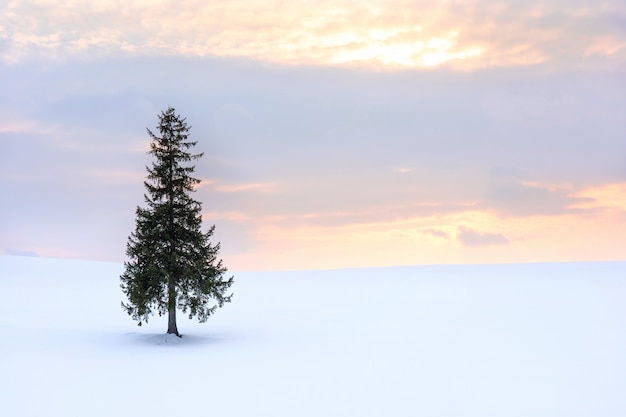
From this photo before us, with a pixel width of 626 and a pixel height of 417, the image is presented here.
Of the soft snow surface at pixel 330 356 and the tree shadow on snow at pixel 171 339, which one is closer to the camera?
the soft snow surface at pixel 330 356

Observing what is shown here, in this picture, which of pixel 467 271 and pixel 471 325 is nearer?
pixel 471 325

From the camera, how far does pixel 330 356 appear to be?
27125mm

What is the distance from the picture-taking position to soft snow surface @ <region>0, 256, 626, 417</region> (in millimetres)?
19719

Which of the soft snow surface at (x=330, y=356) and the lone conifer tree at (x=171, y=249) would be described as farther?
the lone conifer tree at (x=171, y=249)

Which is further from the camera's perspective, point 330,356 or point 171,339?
point 171,339

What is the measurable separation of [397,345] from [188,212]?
11890mm

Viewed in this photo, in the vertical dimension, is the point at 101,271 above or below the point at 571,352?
above

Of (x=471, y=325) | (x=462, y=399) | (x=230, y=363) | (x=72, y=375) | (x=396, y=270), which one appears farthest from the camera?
(x=396, y=270)

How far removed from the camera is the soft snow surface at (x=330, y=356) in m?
19.7

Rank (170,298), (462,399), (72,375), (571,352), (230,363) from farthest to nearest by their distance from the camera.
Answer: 1. (170,298)
2. (571,352)
3. (230,363)
4. (72,375)
5. (462,399)

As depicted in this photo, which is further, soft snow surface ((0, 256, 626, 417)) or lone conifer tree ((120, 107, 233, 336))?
lone conifer tree ((120, 107, 233, 336))

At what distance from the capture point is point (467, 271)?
7781 centimetres

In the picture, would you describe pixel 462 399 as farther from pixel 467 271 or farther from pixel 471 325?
pixel 467 271

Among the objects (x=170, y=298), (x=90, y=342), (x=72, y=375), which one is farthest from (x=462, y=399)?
(x=90, y=342)
